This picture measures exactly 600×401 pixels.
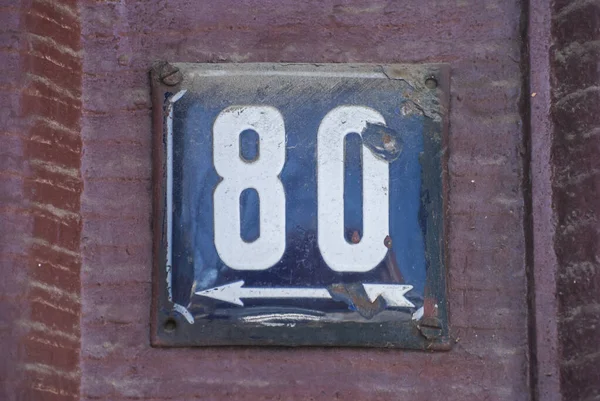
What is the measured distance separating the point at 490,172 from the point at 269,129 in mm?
317

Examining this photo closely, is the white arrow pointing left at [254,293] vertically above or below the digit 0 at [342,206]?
below

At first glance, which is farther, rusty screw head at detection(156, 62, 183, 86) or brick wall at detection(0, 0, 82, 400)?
rusty screw head at detection(156, 62, 183, 86)

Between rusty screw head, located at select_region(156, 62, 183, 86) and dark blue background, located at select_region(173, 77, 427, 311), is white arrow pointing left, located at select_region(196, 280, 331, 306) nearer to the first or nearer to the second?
dark blue background, located at select_region(173, 77, 427, 311)

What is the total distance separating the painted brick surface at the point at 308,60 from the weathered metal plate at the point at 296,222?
3cm

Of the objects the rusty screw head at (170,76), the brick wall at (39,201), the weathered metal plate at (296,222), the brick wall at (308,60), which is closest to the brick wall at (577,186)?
the brick wall at (308,60)

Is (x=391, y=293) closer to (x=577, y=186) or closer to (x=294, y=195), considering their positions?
(x=294, y=195)

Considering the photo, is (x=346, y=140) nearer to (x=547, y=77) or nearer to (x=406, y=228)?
(x=406, y=228)

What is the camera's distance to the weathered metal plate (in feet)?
3.89

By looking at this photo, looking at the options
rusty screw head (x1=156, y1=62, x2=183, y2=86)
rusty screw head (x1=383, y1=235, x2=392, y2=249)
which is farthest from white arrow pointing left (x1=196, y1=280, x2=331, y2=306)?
rusty screw head (x1=156, y1=62, x2=183, y2=86)

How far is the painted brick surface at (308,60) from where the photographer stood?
1.20 m

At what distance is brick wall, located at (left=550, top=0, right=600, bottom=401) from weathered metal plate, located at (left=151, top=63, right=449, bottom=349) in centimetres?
16

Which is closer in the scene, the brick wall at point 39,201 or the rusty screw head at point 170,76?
the brick wall at point 39,201

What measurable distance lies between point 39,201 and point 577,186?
719 mm

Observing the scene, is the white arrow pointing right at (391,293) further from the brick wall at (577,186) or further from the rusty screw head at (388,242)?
the brick wall at (577,186)
